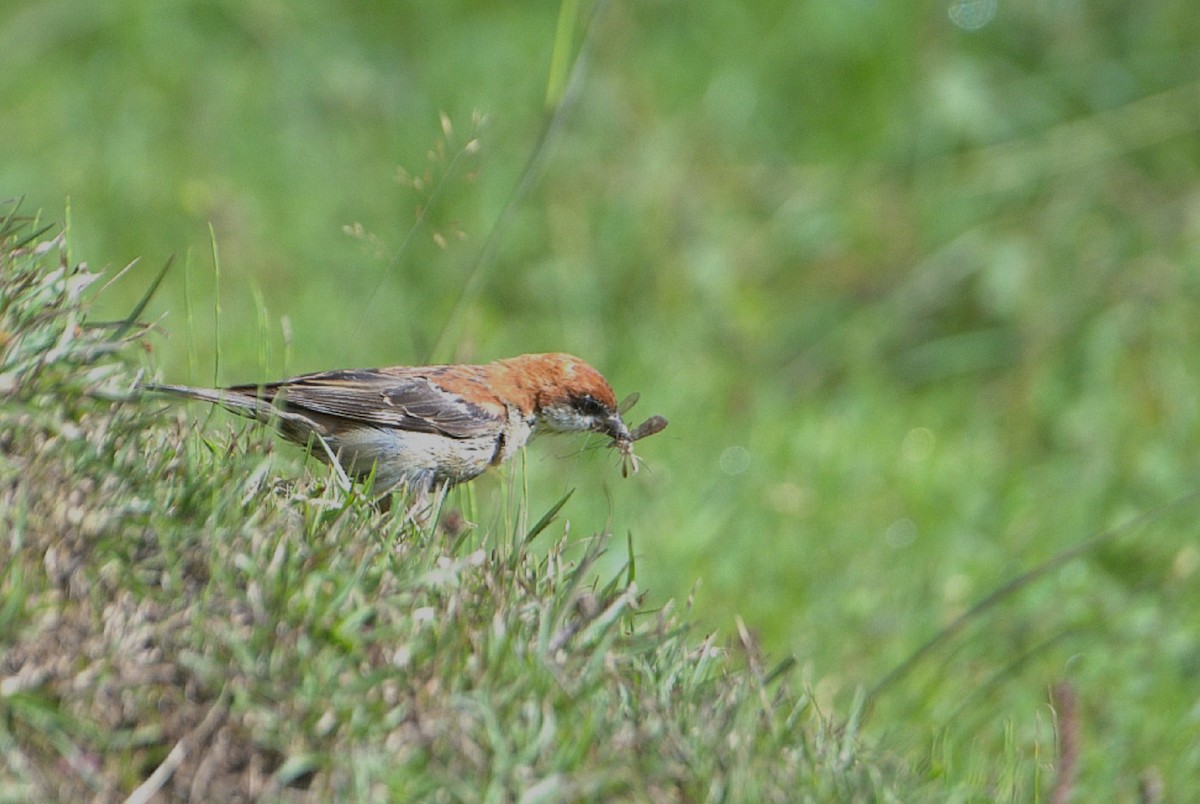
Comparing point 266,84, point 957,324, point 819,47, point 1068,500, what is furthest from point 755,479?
point 266,84

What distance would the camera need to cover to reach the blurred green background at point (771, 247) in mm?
6180

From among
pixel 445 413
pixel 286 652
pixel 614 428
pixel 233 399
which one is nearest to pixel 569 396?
pixel 614 428

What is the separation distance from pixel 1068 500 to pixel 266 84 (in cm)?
534

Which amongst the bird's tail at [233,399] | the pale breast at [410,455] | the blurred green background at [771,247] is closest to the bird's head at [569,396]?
the pale breast at [410,455]

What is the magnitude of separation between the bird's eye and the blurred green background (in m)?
0.86

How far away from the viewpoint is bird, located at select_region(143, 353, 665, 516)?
15.8 feet

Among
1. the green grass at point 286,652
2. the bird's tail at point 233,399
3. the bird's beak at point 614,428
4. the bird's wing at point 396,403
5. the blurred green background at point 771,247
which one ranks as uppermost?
the blurred green background at point 771,247

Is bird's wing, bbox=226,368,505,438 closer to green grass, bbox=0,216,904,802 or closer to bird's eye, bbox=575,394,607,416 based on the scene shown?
bird's eye, bbox=575,394,607,416

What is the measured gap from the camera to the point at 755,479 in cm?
653

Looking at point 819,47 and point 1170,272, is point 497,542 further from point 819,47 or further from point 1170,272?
point 819,47

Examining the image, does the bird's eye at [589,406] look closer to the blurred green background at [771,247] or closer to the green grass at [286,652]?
the blurred green background at [771,247]

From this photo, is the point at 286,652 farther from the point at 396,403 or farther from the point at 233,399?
the point at 396,403

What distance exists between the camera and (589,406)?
16.4 ft

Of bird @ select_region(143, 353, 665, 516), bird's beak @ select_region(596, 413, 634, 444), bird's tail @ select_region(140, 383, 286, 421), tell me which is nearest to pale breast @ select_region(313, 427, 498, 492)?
bird @ select_region(143, 353, 665, 516)
